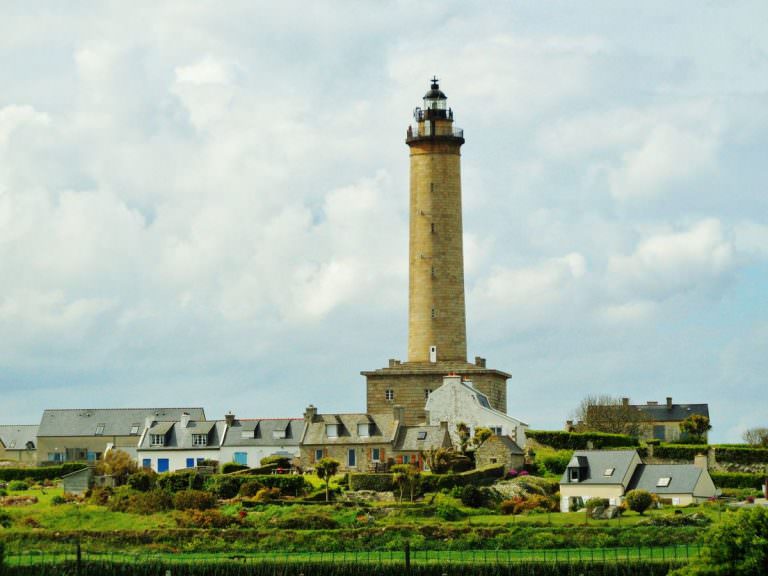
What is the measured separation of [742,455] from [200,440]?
87.5 ft

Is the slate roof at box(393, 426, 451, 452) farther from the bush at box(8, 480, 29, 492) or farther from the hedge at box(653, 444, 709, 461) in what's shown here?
the bush at box(8, 480, 29, 492)

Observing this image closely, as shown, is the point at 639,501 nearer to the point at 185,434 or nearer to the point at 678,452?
the point at 678,452

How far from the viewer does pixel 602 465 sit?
59.8 metres

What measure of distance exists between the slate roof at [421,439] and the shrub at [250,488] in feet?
31.8

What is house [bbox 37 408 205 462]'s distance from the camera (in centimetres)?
8425

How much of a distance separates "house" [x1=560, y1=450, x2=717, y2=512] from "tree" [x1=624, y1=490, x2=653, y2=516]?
259cm

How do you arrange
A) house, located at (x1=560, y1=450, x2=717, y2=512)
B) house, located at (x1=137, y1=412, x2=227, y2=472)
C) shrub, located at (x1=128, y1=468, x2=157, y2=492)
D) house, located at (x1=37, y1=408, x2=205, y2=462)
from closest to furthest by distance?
house, located at (x1=560, y1=450, x2=717, y2=512) → shrub, located at (x1=128, y1=468, x2=157, y2=492) → house, located at (x1=137, y1=412, x2=227, y2=472) → house, located at (x1=37, y1=408, x2=205, y2=462)

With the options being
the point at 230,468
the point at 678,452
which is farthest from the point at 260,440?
the point at 678,452

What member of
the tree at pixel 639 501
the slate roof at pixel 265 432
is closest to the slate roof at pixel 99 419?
the slate roof at pixel 265 432

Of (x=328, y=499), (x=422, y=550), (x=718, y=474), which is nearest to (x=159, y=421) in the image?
(x=328, y=499)

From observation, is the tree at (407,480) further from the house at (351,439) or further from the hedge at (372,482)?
the house at (351,439)

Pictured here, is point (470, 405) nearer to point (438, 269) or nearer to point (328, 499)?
point (438, 269)

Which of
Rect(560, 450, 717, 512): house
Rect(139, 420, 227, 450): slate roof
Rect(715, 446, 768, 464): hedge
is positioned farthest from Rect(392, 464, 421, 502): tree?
Rect(139, 420, 227, 450): slate roof

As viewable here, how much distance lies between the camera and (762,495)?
206 ft
